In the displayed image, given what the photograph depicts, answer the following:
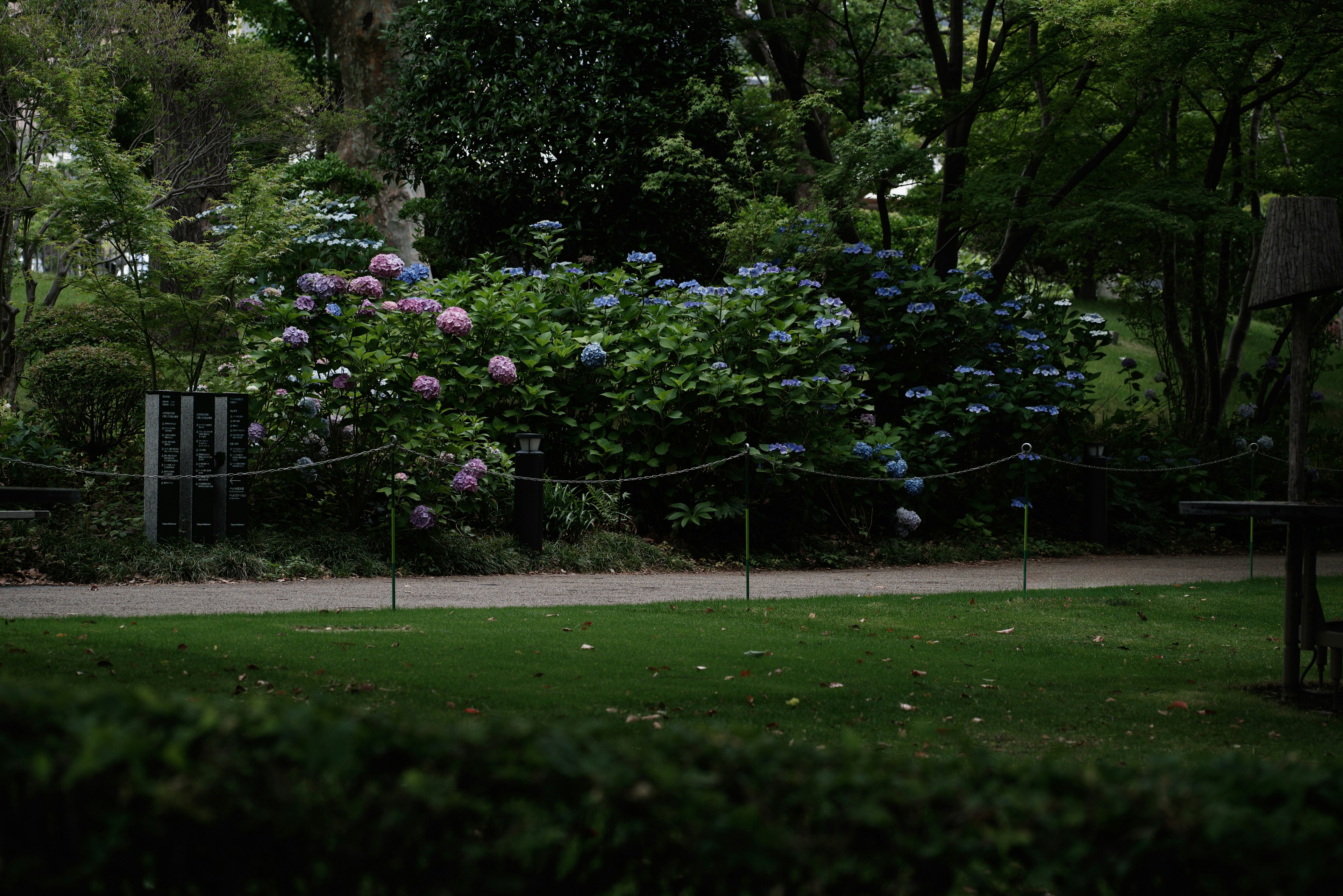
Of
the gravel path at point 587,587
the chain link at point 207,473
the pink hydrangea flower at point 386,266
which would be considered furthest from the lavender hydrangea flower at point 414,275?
the gravel path at point 587,587

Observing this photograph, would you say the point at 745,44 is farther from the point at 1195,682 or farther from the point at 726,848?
the point at 726,848

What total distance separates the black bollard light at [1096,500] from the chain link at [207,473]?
8031mm

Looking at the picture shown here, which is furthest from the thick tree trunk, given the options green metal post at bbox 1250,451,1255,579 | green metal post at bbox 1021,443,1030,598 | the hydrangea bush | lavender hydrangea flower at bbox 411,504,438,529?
green metal post at bbox 1250,451,1255,579

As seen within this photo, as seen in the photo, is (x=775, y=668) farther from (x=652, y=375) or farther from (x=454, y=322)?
(x=454, y=322)

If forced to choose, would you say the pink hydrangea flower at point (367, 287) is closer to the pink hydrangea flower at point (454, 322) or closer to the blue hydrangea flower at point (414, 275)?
→ the pink hydrangea flower at point (454, 322)

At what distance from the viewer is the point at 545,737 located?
6.68ft

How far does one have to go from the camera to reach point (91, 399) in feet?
36.2

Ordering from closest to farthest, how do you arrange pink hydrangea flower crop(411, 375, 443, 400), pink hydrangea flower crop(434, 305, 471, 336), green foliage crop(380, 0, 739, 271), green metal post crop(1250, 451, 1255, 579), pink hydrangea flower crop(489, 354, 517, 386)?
pink hydrangea flower crop(411, 375, 443, 400)
green metal post crop(1250, 451, 1255, 579)
pink hydrangea flower crop(434, 305, 471, 336)
pink hydrangea flower crop(489, 354, 517, 386)
green foliage crop(380, 0, 739, 271)

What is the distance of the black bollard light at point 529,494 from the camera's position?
33.1ft

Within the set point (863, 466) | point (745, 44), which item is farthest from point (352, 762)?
point (745, 44)

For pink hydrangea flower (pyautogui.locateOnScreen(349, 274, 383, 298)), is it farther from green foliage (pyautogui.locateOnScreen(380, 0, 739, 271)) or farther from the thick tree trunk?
the thick tree trunk

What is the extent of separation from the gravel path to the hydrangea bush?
3.44 feet

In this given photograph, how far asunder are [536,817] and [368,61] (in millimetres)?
20288

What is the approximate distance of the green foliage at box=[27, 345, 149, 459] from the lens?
10969 mm
